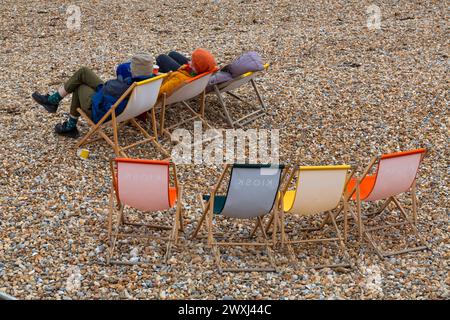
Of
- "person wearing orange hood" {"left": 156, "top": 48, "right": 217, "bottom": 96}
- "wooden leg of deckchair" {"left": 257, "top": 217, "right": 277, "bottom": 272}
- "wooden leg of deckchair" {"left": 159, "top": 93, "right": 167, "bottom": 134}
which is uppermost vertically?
"person wearing orange hood" {"left": 156, "top": 48, "right": 217, "bottom": 96}

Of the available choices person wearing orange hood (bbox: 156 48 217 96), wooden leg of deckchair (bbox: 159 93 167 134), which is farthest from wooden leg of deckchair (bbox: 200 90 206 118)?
wooden leg of deckchair (bbox: 159 93 167 134)

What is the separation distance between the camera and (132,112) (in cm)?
611

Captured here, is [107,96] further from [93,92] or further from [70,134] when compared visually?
[70,134]

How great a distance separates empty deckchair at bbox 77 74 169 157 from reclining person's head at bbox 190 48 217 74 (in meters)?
0.57

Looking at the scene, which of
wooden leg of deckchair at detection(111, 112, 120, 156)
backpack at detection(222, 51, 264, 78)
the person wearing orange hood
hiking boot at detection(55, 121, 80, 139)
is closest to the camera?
wooden leg of deckchair at detection(111, 112, 120, 156)

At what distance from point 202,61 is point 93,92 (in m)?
1.13

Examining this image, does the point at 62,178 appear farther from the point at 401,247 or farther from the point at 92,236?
the point at 401,247

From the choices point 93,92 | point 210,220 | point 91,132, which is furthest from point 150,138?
point 210,220

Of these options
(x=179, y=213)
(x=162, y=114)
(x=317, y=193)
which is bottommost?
(x=179, y=213)

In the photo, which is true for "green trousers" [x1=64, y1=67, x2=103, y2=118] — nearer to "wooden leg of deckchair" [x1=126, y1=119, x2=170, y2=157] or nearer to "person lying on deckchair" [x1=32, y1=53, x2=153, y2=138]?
"person lying on deckchair" [x1=32, y1=53, x2=153, y2=138]

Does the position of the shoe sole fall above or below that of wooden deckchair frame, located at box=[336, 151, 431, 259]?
above

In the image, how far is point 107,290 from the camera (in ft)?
13.9

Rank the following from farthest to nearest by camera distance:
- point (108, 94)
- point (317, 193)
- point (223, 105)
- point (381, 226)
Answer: point (223, 105)
point (108, 94)
point (381, 226)
point (317, 193)

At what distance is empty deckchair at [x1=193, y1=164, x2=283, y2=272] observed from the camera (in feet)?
14.3
